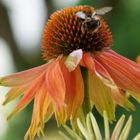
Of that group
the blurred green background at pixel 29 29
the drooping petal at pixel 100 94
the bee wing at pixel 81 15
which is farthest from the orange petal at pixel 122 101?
the blurred green background at pixel 29 29

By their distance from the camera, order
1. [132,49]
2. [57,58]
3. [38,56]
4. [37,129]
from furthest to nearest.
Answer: [38,56] → [132,49] → [57,58] → [37,129]

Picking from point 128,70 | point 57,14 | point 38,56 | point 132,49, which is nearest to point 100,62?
point 128,70

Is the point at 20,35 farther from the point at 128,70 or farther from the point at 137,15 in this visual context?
the point at 128,70

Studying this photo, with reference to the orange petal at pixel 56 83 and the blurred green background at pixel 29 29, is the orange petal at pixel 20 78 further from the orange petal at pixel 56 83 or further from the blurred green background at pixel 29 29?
the blurred green background at pixel 29 29

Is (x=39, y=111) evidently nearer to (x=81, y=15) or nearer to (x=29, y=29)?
(x=81, y=15)

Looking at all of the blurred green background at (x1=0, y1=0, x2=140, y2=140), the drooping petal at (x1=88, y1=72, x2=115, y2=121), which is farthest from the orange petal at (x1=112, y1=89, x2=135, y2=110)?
the blurred green background at (x1=0, y1=0, x2=140, y2=140)

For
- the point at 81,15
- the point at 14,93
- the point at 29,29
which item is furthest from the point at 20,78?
the point at 29,29

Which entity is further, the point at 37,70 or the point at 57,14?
the point at 57,14

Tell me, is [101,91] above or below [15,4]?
above
